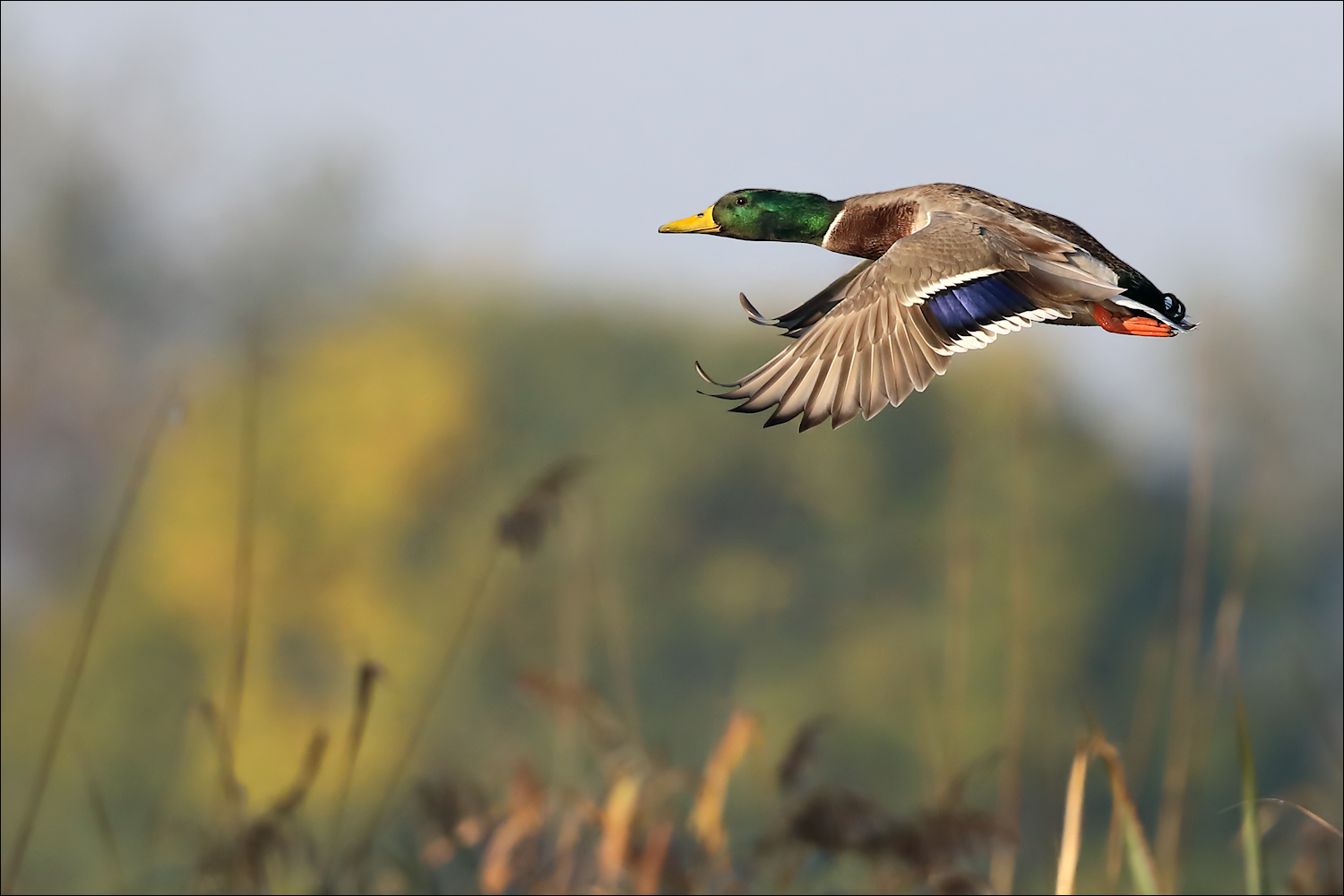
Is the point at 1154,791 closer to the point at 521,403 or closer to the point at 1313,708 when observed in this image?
the point at 521,403

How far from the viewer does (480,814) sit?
3408 millimetres

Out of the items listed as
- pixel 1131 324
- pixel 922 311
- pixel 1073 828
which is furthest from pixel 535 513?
pixel 1131 324

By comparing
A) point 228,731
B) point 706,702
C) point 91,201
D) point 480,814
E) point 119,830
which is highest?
point 91,201

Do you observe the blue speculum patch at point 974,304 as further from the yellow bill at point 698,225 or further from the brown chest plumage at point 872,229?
the yellow bill at point 698,225

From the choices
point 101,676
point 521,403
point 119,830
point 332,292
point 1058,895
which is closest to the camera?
point 1058,895

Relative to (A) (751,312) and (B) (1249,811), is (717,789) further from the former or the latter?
(A) (751,312)

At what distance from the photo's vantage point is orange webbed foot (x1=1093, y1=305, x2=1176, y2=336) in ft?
6.75

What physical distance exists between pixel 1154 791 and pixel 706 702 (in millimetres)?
6929

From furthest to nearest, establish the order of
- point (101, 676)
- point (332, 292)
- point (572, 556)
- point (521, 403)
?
1. point (332, 292)
2. point (521, 403)
3. point (101, 676)
4. point (572, 556)

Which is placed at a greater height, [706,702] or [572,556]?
[572,556]

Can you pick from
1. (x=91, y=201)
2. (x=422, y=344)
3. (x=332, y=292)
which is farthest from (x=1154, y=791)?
(x=91, y=201)

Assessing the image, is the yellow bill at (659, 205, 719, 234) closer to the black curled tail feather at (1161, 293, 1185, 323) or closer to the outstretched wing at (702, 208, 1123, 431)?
the outstretched wing at (702, 208, 1123, 431)

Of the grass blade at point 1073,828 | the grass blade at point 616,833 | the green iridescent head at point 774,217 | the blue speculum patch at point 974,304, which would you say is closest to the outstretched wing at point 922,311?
the blue speculum patch at point 974,304

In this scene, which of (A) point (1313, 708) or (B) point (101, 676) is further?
(B) point (101, 676)
